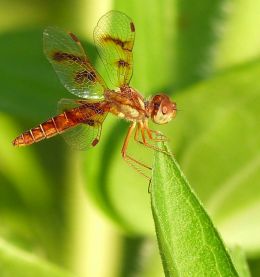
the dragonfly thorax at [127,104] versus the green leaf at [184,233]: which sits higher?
the dragonfly thorax at [127,104]

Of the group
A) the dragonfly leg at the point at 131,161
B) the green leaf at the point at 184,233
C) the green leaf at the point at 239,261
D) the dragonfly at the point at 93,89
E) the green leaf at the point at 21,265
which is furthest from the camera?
the dragonfly at the point at 93,89

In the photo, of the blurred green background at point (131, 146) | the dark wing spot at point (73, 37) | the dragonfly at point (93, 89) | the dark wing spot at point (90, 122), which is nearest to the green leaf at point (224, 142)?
the blurred green background at point (131, 146)

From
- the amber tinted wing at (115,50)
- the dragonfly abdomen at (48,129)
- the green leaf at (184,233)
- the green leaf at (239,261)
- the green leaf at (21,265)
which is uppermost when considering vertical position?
the amber tinted wing at (115,50)

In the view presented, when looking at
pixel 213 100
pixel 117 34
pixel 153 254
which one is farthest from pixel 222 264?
pixel 117 34

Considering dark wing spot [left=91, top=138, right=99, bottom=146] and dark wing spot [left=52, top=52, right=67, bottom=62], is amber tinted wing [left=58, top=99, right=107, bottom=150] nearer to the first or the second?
dark wing spot [left=91, top=138, right=99, bottom=146]

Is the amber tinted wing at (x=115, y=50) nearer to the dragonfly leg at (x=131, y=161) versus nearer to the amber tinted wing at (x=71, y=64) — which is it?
the amber tinted wing at (x=71, y=64)

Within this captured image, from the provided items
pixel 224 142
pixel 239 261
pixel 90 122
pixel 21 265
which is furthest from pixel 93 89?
pixel 239 261
